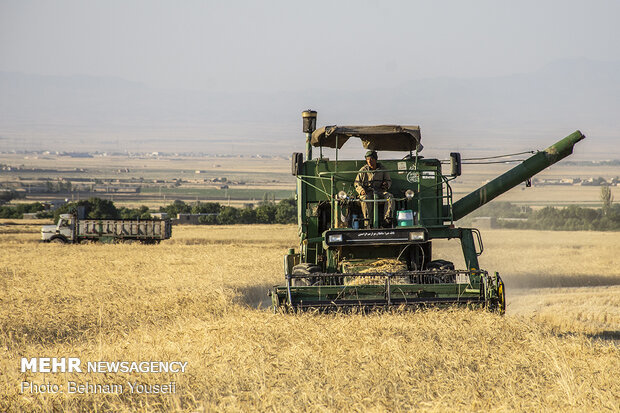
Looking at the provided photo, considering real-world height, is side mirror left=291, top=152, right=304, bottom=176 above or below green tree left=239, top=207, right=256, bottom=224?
above

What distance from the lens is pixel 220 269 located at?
1058 inches

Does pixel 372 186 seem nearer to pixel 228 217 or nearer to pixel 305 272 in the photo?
pixel 305 272

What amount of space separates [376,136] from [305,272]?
10.1 feet

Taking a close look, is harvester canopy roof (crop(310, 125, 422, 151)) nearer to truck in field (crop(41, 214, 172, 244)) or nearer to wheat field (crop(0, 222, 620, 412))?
wheat field (crop(0, 222, 620, 412))

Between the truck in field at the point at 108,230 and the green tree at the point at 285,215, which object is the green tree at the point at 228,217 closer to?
the green tree at the point at 285,215

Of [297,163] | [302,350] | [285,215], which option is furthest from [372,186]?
[285,215]

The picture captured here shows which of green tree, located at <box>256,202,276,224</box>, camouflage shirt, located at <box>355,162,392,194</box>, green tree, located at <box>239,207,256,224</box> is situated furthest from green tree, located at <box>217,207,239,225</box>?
camouflage shirt, located at <box>355,162,392,194</box>

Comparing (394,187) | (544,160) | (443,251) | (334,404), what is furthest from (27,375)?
(443,251)

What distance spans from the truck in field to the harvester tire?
35.1 m

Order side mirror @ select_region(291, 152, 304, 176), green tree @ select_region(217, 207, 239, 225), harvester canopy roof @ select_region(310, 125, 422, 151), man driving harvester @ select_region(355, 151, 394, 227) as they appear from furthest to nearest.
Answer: green tree @ select_region(217, 207, 239, 225), harvester canopy roof @ select_region(310, 125, 422, 151), side mirror @ select_region(291, 152, 304, 176), man driving harvester @ select_region(355, 151, 394, 227)

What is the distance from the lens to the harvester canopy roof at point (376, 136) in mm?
14805

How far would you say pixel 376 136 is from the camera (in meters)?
15.7

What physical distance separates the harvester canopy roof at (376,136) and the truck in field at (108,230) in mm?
33737

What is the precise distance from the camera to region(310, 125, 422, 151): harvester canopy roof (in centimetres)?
1480
